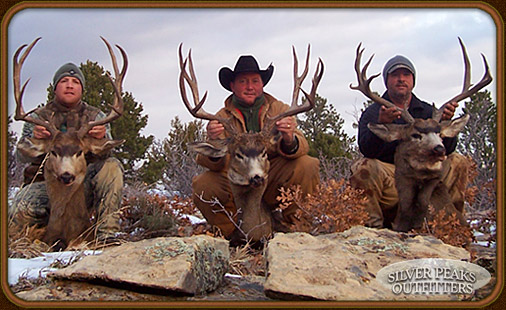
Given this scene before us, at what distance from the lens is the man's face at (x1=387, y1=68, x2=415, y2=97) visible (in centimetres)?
694

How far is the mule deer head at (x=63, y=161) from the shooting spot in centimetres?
633

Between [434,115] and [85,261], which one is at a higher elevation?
[434,115]

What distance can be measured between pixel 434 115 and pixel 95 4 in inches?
149

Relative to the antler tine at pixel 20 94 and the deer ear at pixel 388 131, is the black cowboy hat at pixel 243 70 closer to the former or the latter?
the deer ear at pixel 388 131

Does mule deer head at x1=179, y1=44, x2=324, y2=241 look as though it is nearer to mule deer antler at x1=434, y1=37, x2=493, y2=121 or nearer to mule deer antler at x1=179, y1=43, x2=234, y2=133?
mule deer antler at x1=179, y1=43, x2=234, y2=133

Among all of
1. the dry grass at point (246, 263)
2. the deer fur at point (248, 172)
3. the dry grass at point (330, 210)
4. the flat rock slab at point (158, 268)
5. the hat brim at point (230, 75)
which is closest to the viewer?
the flat rock slab at point (158, 268)

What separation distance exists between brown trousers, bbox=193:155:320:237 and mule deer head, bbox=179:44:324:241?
1.31 feet

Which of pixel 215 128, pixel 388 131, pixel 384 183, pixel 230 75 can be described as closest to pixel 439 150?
pixel 388 131

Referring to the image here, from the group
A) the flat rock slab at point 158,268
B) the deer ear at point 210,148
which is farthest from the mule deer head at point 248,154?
the flat rock slab at point 158,268

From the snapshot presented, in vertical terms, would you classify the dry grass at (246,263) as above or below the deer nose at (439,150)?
below

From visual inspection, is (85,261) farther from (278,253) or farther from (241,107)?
(241,107)

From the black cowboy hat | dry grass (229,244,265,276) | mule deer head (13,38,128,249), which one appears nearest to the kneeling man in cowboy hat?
the black cowboy hat

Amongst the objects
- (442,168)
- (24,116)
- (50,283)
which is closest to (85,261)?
A: (50,283)

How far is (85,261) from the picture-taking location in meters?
4.44
